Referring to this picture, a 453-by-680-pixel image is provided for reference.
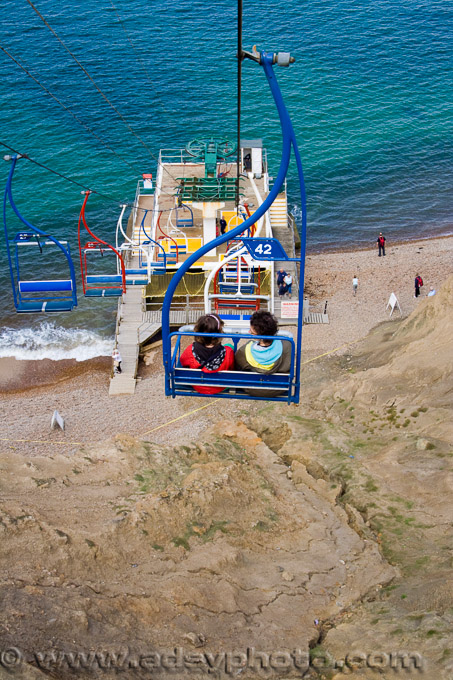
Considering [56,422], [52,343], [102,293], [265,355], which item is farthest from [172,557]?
[52,343]

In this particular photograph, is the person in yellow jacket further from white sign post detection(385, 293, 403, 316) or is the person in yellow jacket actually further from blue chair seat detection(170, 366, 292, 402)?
white sign post detection(385, 293, 403, 316)

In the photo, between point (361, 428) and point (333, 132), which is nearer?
point (361, 428)

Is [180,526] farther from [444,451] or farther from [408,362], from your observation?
[408,362]

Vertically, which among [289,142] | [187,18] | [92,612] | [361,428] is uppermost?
[187,18]

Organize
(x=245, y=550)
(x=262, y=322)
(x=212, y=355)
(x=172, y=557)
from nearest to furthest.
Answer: (x=262, y=322) → (x=212, y=355) → (x=172, y=557) → (x=245, y=550)

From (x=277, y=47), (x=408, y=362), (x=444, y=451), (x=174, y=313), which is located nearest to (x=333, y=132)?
(x=277, y=47)

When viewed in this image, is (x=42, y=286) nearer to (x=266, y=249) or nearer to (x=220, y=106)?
(x=266, y=249)
